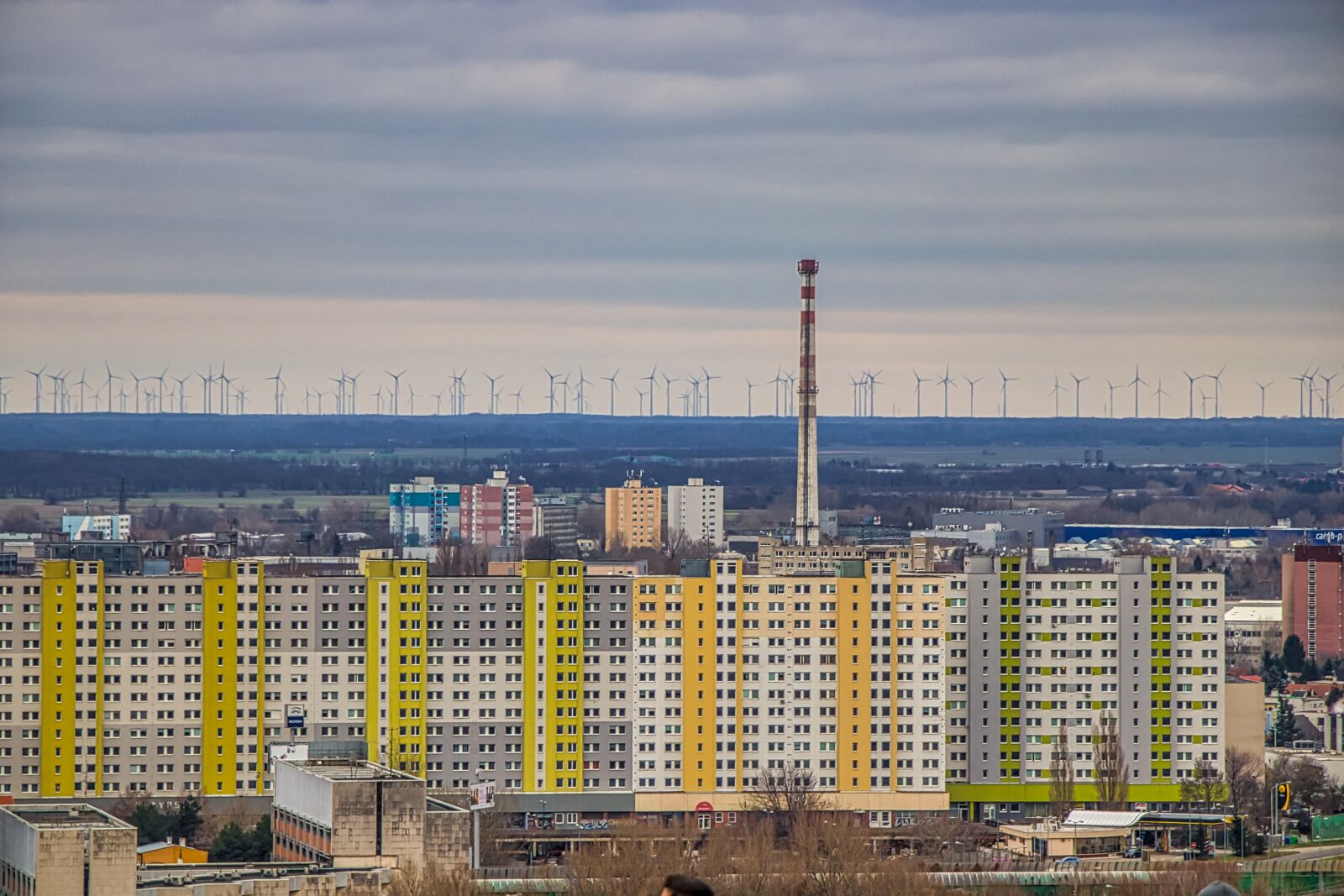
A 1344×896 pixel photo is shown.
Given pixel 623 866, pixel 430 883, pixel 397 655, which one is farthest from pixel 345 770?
pixel 397 655

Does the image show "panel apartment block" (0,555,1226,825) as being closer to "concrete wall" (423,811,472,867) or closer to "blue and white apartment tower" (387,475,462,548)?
"concrete wall" (423,811,472,867)

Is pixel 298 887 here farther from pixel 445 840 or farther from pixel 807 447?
pixel 807 447

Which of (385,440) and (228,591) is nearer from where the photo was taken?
(228,591)

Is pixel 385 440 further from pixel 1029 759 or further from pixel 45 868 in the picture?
pixel 45 868

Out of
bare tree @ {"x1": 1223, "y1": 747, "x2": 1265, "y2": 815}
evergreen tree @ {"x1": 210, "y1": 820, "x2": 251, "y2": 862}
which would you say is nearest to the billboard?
evergreen tree @ {"x1": 210, "y1": 820, "x2": 251, "y2": 862}

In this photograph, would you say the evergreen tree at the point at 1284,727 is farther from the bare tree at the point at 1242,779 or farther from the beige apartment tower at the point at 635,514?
the beige apartment tower at the point at 635,514

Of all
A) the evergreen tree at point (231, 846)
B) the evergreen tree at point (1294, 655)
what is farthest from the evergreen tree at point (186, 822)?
the evergreen tree at point (1294, 655)

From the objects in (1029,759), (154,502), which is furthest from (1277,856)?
(154,502)
